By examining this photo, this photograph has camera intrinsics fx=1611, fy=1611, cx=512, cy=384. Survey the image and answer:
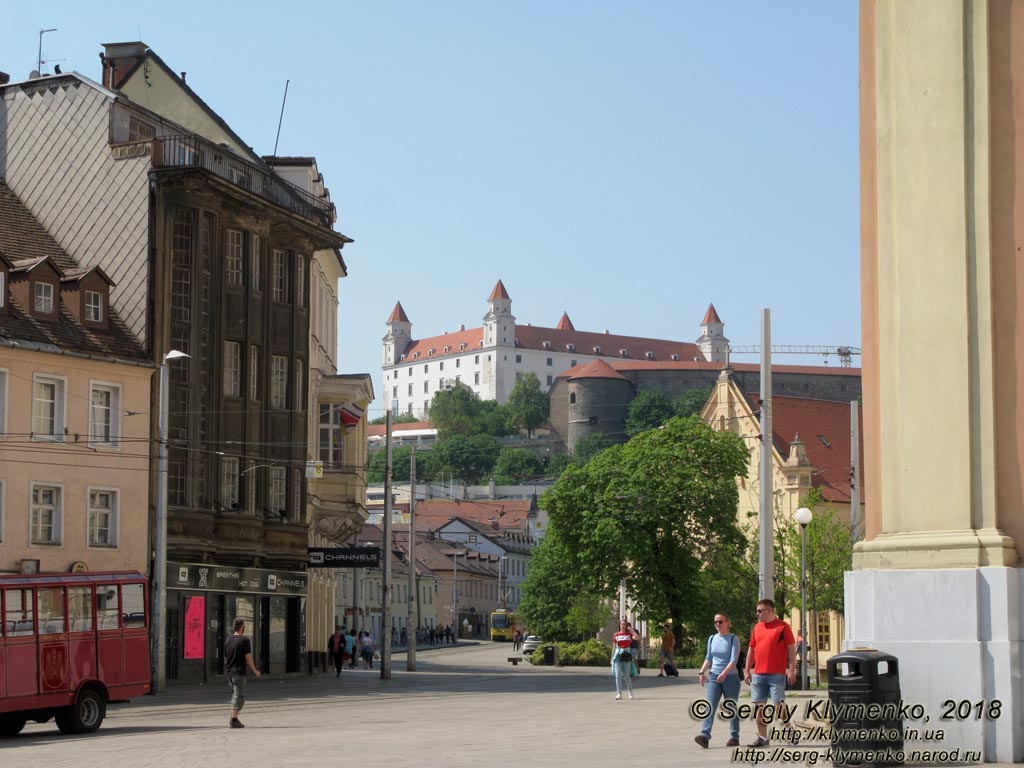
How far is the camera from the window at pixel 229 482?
44125 mm

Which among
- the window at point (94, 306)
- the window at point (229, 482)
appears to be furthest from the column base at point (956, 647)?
the window at point (229, 482)

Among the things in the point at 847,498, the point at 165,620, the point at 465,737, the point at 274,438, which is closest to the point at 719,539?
the point at 847,498

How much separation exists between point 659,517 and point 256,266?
25855 mm

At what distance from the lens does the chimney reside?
5053 centimetres

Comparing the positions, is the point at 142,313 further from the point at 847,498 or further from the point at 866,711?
the point at 847,498

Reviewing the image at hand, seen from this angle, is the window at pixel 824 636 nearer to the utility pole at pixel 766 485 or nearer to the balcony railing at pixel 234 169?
the balcony railing at pixel 234 169

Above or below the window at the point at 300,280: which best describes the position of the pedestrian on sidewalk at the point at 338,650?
below

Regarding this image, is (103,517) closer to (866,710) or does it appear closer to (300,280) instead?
(300,280)

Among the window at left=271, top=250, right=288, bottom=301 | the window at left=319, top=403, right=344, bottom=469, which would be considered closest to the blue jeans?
the window at left=271, top=250, right=288, bottom=301

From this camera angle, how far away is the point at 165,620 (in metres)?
41.4

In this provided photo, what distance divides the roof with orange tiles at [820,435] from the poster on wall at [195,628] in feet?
150

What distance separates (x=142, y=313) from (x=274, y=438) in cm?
625

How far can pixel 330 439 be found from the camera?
5125cm

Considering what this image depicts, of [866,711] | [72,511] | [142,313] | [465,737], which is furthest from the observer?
[142,313]
